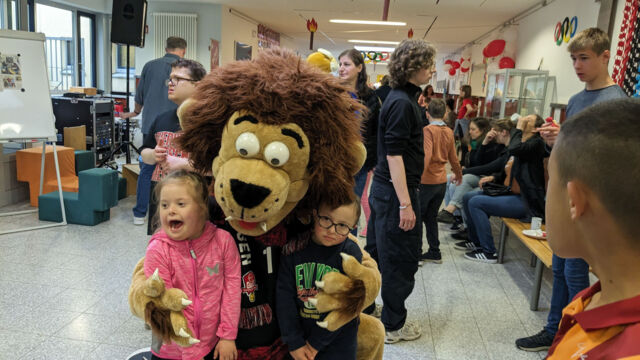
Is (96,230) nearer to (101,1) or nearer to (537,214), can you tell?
(537,214)

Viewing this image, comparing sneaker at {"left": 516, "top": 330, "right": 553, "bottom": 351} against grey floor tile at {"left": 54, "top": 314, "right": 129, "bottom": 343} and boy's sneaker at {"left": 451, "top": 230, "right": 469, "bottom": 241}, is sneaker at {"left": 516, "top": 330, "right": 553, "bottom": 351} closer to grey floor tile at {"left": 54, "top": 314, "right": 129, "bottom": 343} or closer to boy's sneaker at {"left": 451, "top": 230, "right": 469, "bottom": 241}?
boy's sneaker at {"left": 451, "top": 230, "right": 469, "bottom": 241}

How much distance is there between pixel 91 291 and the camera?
292 centimetres

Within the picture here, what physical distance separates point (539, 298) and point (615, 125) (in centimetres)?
294

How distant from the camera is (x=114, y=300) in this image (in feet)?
9.24

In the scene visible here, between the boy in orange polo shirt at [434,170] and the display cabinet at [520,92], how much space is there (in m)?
2.94

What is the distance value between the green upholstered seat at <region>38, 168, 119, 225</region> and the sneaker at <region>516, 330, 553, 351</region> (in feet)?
11.6

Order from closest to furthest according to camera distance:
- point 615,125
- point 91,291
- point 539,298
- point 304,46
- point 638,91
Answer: point 615,125 < point 91,291 < point 539,298 < point 638,91 < point 304,46

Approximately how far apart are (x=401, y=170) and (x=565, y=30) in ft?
15.4

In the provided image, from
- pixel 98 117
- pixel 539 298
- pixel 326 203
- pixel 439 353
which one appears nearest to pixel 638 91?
pixel 539 298

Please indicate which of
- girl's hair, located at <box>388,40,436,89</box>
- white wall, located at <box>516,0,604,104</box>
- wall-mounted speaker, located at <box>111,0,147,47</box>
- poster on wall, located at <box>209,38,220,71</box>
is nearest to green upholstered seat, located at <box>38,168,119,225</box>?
wall-mounted speaker, located at <box>111,0,147,47</box>

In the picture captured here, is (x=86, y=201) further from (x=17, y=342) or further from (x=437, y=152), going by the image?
(x=437, y=152)

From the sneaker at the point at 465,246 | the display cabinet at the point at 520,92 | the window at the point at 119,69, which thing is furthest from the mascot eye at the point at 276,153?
the window at the point at 119,69

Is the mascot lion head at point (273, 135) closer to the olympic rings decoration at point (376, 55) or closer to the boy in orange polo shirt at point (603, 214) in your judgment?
the boy in orange polo shirt at point (603, 214)

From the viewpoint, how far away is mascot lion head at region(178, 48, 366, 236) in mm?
1070
